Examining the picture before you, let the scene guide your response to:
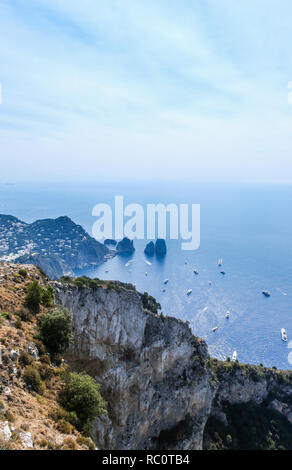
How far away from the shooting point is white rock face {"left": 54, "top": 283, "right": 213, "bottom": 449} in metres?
22.0

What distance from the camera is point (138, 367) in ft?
85.9

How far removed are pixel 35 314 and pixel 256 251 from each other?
430 ft

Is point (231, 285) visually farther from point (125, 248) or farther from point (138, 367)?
point (138, 367)

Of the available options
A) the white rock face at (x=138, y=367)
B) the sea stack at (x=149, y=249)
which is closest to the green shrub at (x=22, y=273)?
the white rock face at (x=138, y=367)

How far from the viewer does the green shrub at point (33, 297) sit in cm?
1522

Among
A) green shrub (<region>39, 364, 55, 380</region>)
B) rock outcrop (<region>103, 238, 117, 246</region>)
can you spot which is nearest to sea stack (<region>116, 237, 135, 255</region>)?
rock outcrop (<region>103, 238, 117, 246</region>)

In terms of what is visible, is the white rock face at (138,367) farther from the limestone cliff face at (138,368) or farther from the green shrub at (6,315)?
the green shrub at (6,315)

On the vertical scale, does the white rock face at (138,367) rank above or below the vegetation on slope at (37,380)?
below

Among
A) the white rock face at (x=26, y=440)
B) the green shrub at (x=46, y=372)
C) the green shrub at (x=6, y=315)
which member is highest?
the green shrub at (x=6, y=315)

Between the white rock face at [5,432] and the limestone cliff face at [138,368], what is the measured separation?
1029 centimetres

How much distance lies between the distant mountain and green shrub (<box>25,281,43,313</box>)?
8947 cm

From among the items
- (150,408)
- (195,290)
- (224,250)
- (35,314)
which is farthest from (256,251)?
(35,314)

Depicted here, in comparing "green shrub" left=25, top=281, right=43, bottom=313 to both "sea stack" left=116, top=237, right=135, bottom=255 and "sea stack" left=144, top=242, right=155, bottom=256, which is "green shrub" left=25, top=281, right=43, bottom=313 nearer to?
"sea stack" left=144, top=242, right=155, bottom=256

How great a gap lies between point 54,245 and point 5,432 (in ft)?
407
